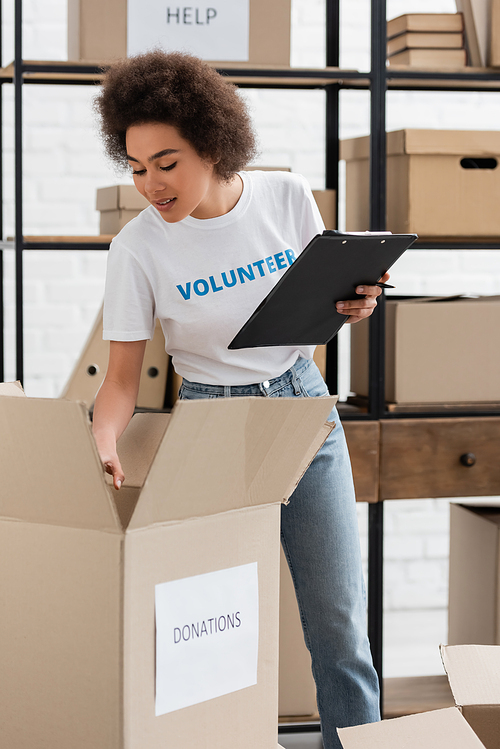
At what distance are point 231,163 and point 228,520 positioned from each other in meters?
0.64

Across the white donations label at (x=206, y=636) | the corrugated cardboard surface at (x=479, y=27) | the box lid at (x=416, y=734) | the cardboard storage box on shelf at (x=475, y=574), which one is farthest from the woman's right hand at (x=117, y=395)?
the corrugated cardboard surface at (x=479, y=27)

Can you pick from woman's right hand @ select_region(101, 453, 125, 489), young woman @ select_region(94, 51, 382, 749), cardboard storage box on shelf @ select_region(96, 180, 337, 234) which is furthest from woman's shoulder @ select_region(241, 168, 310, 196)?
woman's right hand @ select_region(101, 453, 125, 489)

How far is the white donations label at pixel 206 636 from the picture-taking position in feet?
2.25

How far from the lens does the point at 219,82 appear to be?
118 cm

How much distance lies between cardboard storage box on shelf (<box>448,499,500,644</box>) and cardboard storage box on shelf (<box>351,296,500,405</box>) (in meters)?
0.31

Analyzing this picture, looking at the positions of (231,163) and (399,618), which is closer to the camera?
(231,163)

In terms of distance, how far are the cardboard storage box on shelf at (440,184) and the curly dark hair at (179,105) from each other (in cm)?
62

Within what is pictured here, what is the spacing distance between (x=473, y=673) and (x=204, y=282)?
64 cm

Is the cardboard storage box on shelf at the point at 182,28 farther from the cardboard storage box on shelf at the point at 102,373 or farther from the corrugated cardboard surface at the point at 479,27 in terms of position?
the cardboard storage box on shelf at the point at 102,373

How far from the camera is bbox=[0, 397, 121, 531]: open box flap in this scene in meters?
0.64

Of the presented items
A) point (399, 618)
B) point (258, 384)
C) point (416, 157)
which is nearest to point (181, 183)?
point (258, 384)

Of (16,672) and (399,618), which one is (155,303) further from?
(399,618)

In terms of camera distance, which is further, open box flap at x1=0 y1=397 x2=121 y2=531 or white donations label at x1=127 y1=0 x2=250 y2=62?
white donations label at x1=127 y1=0 x2=250 y2=62

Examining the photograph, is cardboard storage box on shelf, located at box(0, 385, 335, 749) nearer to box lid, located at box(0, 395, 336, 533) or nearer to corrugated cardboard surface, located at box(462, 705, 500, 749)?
box lid, located at box(0, 395, 336, 533)
